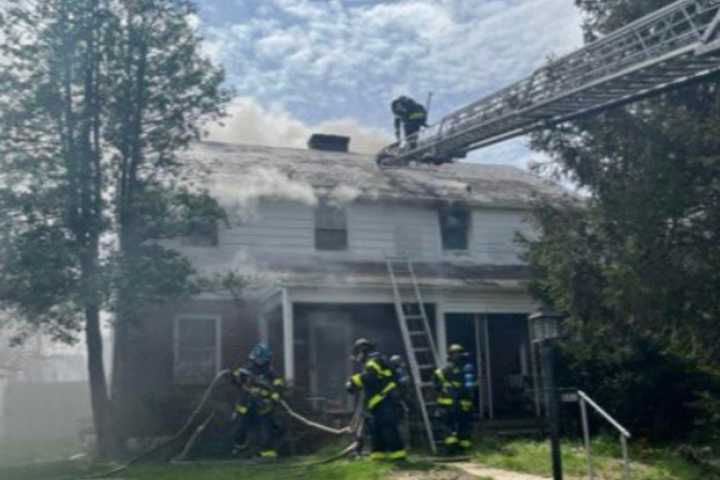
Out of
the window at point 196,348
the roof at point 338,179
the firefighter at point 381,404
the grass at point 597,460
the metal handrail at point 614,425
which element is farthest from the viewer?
the roof at point 338,179

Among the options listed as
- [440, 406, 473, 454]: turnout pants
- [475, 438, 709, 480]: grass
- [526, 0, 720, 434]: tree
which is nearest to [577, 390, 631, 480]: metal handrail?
[475, 438, 709, 480]: grass

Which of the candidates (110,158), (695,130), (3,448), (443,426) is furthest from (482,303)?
(3,448)

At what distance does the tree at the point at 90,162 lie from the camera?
480 inches

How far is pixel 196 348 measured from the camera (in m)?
15.2

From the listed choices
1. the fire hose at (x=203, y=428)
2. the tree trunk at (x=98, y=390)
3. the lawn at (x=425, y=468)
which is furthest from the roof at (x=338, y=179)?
the lawn at (x=425, y=468)

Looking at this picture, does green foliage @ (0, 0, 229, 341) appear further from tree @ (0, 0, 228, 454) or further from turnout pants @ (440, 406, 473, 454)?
turnout pants @ (440, 406, 473, 454)

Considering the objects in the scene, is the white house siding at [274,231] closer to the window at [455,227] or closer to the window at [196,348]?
the window at [196,348]

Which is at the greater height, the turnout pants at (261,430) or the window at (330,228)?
the window at (330,228)

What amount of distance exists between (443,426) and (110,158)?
709 centimetres

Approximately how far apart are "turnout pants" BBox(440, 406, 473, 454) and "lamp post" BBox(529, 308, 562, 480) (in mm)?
3440

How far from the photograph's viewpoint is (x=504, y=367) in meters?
17.5

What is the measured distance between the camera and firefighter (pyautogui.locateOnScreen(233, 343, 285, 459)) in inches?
449

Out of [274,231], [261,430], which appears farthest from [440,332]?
[261,430]

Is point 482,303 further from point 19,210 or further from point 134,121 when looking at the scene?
point 19,210
